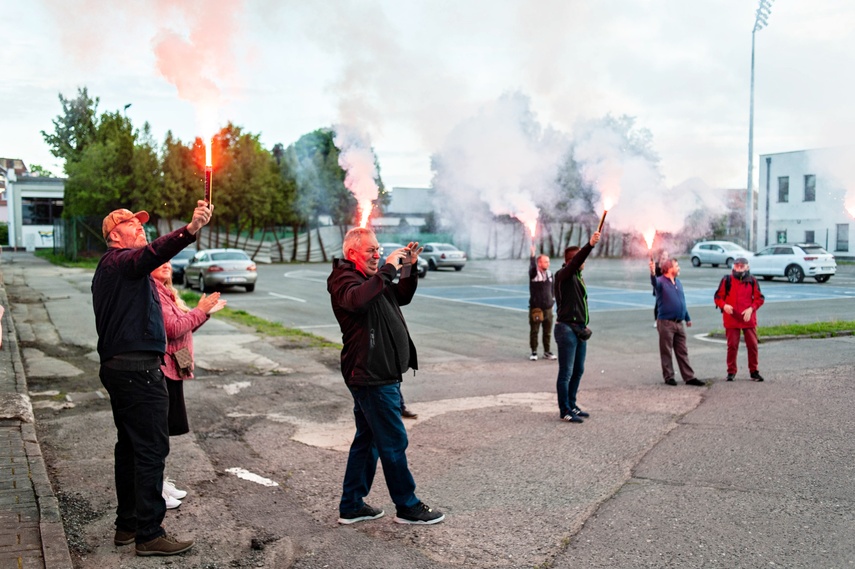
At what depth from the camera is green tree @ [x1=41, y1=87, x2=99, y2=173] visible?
1973 inches

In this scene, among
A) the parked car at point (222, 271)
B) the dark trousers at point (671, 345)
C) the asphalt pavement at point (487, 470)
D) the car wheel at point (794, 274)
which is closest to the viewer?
the asphalt pavement at point (487, 470)

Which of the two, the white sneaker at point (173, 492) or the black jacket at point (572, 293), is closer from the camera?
the white sneaker at point (173, 492)

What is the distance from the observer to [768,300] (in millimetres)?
22938

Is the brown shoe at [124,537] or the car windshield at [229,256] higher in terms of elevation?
the car windshield at [229,256]

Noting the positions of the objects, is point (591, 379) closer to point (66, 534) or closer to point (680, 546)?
point (680, 546)

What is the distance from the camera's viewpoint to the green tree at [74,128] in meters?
50.1

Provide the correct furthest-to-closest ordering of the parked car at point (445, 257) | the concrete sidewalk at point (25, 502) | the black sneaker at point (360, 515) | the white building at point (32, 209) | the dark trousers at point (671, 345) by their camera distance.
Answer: the white building at point (32, 209) → the parked car at point (445, 257) → the dark trousers at point (671, 345) → the black sneaker at point (360, 515) → the concrete sidewalk at point (25, 502)

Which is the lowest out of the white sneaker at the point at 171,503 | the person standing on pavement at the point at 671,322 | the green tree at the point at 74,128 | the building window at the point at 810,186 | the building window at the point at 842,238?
the white sneaker at the point at 171,503

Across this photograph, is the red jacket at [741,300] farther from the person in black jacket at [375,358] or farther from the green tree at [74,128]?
the green tree at [74,128]

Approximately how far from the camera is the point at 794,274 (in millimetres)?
30172

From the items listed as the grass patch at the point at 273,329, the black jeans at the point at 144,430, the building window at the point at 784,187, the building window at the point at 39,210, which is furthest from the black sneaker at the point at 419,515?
the building window at the point at 39,210

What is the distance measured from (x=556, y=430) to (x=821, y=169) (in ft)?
34.8

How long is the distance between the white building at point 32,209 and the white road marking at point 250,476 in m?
66.9

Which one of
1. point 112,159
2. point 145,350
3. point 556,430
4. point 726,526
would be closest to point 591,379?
point 556,430
